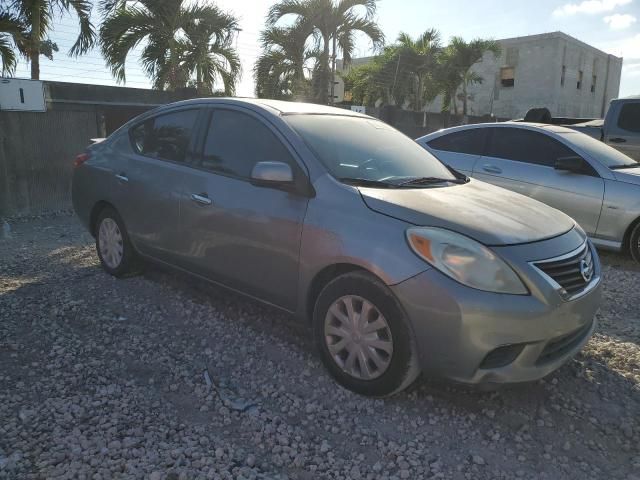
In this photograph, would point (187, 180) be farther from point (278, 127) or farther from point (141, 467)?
point (141, 467)

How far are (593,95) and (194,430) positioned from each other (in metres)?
44.7

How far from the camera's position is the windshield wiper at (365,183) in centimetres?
327

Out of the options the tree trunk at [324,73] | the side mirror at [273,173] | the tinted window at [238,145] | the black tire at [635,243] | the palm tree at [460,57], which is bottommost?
the black tire at [635,243]

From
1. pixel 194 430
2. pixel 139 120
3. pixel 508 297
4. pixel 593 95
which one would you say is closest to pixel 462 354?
pixel 508 297

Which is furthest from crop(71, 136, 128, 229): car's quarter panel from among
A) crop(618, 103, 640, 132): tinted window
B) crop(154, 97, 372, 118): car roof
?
crop(618, 103, 640, 132): tinted window

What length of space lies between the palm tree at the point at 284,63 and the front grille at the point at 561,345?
12.4 meters

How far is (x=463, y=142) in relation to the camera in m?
7.13

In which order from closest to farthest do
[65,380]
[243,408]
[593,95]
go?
[243,408], [65,380], [593,95]

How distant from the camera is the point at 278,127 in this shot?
3566 mm

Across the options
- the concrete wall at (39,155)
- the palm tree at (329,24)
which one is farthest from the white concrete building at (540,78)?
the concrete wall at (39,155)

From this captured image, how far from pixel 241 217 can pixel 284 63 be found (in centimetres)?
1155

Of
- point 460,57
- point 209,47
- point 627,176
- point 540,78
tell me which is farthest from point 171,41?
point 540,78

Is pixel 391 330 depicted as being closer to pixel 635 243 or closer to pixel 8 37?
pixel 635 243

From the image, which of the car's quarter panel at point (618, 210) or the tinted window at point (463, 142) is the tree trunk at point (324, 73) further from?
the car's quarter panel at point (618, 210)
